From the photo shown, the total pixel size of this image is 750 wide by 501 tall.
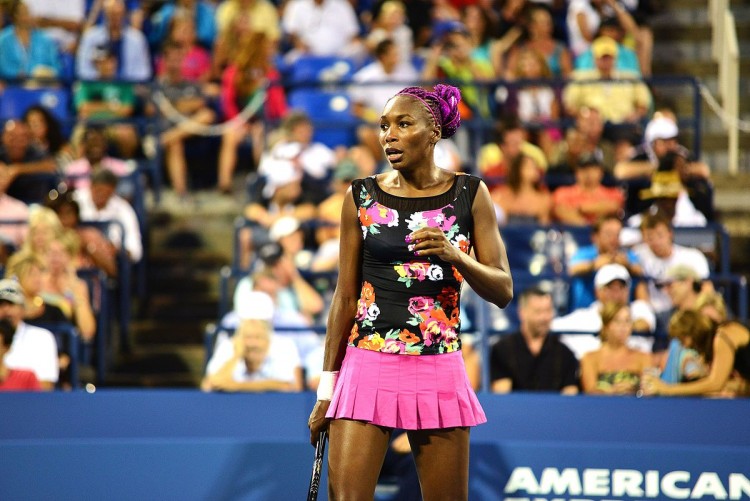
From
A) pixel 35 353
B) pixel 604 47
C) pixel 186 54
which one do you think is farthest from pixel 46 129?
pixel 604 47

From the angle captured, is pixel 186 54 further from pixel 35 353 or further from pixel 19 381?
pixel 19 381

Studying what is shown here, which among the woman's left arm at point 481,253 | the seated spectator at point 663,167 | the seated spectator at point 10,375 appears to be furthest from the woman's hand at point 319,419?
the seated spectator at point 663,167

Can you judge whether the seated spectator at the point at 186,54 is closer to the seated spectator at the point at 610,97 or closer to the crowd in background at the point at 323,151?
the crowd in background at the point at 323,151

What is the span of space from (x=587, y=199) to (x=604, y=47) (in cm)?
179

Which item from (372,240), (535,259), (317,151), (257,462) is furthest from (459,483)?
(317,151)

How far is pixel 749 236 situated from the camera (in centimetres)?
954

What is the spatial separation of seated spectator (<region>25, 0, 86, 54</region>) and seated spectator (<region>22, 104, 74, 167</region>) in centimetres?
197

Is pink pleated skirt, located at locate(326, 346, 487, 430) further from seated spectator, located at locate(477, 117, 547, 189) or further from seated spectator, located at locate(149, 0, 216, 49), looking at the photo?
seated spectator, located at locate(149, 0, 216, 49)

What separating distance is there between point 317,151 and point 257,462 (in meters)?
5.08

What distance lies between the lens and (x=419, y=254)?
3514 mm

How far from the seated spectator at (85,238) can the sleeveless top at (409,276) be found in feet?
→ 16.5

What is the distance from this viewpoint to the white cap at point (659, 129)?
922cm

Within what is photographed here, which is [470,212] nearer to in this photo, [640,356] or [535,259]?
[640,356]

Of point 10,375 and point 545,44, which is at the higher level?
point 545,44
